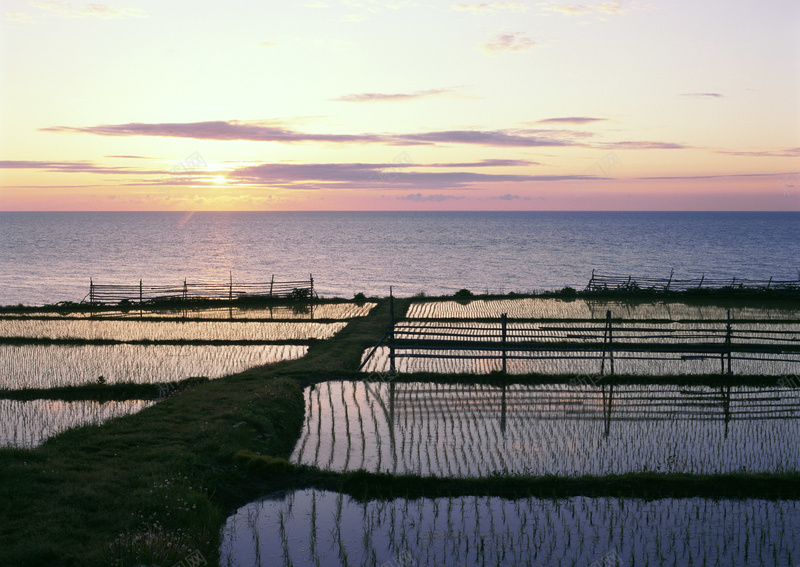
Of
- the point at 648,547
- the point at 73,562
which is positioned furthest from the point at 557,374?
the point at 73,562

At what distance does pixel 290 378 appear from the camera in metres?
16.3

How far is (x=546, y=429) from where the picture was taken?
Result: 504 inches

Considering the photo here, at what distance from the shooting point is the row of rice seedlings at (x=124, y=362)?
17.5 meters

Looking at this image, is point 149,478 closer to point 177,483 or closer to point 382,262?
point 177,483

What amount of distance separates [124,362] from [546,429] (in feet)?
43.0

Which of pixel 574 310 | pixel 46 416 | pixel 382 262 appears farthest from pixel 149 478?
pixel 382 262

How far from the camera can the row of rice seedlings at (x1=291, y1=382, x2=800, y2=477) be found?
429 inches

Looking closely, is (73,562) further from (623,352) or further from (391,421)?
(623,352)

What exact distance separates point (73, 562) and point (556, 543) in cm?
566

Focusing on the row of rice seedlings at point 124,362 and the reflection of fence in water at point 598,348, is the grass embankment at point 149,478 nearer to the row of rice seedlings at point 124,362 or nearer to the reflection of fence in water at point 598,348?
the row of rice seedlings at point 124,362

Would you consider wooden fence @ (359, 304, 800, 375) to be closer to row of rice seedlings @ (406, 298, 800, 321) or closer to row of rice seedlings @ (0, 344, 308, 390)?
row of rice seedlings @ (0, 344, 308, 390)

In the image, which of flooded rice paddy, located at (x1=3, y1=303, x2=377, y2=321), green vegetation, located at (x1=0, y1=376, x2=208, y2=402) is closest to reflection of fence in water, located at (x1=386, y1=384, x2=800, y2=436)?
green vegetation, located at (x1=0, y1=376, x2=208, y2=402)

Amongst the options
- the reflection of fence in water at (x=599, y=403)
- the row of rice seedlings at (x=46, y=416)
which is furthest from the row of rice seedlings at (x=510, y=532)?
the row of rice seedlings at (x=46, y=416)

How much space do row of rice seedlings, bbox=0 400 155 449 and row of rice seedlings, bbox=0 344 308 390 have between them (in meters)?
1.64
